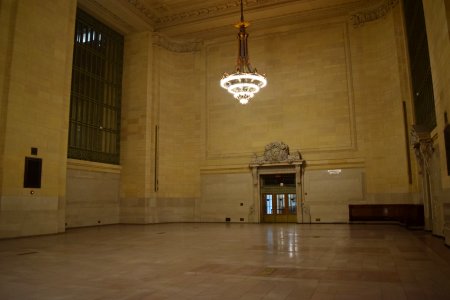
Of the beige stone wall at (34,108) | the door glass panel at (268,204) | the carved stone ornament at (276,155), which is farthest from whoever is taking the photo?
the door glass panel at (268,204)

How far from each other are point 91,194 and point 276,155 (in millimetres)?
8543

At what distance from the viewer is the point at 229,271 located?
5.47 m

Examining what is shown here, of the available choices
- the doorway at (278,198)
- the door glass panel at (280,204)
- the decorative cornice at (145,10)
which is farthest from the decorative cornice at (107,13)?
the door glass panel at (280,204)

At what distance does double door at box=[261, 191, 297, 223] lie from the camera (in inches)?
696

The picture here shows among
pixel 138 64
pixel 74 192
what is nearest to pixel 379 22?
pixel 138 64

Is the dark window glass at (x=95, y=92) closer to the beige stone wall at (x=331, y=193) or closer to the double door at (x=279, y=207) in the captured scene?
the double door at (x=279, y=207)

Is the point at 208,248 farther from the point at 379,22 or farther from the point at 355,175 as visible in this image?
the point at 379,22

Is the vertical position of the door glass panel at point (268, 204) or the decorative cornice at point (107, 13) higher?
the decorative cornice at point (107, 13)

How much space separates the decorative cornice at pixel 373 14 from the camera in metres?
16.0

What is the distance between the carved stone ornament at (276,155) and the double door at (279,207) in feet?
5.41

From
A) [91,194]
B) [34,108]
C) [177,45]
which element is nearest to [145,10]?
[177,45]

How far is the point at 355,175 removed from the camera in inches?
641

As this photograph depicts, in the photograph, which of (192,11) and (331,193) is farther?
(192,11)

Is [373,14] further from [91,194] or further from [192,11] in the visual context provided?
[91,194]
